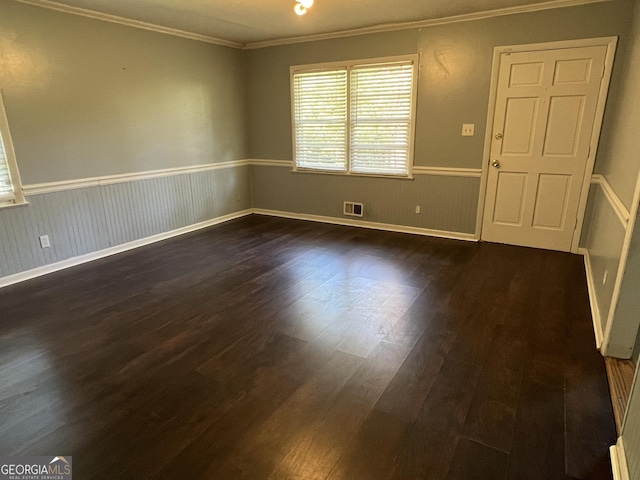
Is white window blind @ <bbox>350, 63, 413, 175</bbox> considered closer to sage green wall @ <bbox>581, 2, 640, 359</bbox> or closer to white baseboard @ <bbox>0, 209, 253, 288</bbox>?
sage green wall @ <bbox>581, 2, 640, 359</bbox>

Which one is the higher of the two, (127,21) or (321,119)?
(127,21)

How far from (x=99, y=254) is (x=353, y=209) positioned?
10.5 feet

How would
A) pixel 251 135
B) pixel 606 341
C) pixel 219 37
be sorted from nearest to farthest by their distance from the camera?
pixel 606 341 → pixel 219 37 → pixel 251 135

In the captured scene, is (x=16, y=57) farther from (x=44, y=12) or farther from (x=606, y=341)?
(x=606, y=341)

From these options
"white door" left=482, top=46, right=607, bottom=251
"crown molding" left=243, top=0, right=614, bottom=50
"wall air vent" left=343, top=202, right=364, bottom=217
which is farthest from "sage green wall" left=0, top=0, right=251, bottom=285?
"white door" left=482, top=46, right=607, bottom=251

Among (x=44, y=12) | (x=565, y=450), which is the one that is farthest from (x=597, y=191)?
(x=44, y=12)

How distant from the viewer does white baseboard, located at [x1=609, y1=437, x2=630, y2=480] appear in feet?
4.82

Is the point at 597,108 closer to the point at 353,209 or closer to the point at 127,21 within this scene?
the point at 353,209

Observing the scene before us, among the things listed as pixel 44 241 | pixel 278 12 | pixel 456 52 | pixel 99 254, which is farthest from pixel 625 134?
pixel 44 241

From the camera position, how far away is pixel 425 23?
14.3 ft

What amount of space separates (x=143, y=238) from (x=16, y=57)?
2.13 metres

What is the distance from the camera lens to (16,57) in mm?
3383

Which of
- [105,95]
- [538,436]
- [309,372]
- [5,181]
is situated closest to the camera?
[538,436]

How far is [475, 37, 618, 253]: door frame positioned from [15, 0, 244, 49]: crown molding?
351cm
